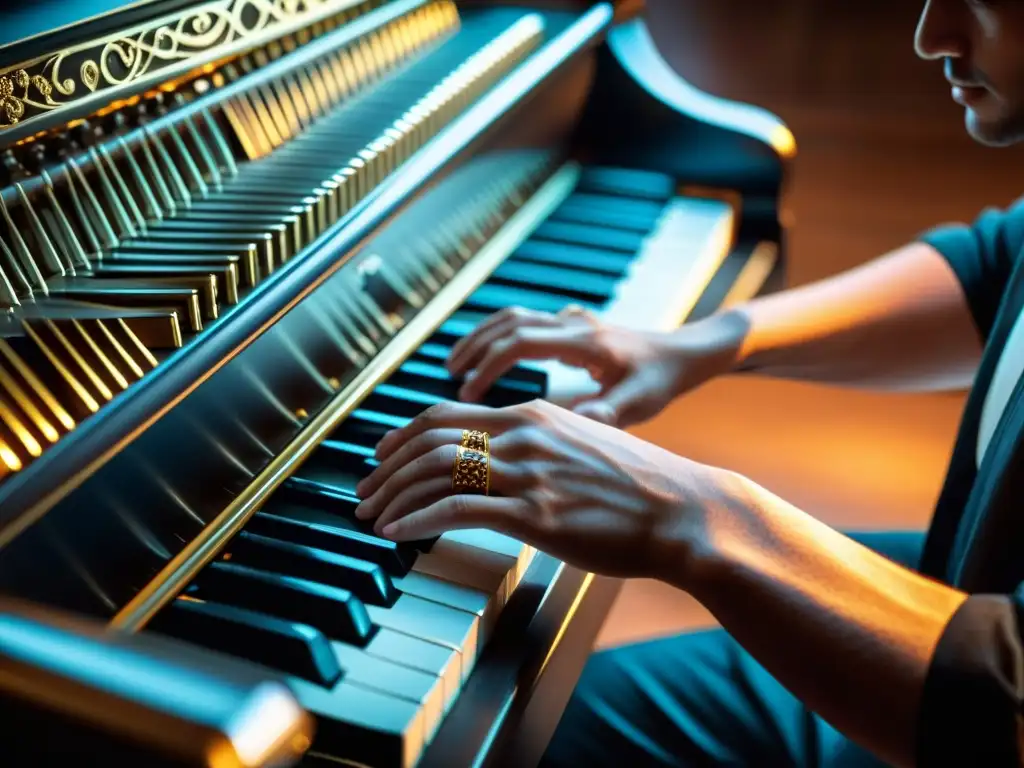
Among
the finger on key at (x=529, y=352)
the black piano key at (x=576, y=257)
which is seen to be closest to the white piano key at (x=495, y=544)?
the finger on key at (x=529, y=352)

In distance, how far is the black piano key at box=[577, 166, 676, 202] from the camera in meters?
1.52

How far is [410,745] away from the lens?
2.05ft

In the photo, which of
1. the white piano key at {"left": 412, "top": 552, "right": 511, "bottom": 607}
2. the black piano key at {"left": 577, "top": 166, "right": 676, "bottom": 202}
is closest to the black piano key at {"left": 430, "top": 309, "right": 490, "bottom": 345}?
the white piano key at {"left": 412, "top": 552, "right": 511, "bottom": 607}

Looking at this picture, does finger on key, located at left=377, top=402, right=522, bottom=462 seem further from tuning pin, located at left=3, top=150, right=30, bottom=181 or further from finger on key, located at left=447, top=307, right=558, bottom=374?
tuning pin, located at left=3, top=150, right=30, bottom=181

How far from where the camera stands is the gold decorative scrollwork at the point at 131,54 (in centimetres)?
73

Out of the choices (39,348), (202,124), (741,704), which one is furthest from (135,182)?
(741,704)

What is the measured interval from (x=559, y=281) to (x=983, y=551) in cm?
63

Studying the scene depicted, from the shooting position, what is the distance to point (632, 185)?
153 cm

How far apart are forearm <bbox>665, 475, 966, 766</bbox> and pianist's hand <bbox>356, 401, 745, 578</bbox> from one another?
0.02 m

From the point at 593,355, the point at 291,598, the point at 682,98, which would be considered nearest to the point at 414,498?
the point at 291,598

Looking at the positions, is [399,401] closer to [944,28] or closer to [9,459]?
[9,459]

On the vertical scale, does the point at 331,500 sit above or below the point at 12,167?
below

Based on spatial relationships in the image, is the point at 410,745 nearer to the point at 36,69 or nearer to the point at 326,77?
the point at 36,69

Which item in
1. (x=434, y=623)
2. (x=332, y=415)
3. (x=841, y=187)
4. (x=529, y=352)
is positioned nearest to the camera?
(x=434, y=623)
